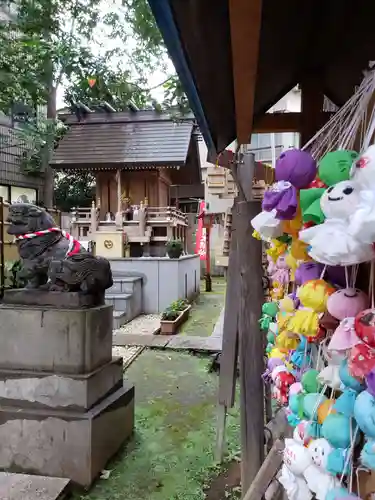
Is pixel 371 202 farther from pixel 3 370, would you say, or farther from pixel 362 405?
pixel 3 370

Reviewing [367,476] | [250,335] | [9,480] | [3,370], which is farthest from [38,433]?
[367,476]

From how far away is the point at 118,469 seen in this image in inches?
134

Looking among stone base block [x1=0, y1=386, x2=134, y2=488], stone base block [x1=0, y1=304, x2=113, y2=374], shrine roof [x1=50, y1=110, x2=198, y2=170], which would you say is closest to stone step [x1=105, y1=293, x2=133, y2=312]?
shrine roof [x1=50, y1=110, x2=198, y2=170]

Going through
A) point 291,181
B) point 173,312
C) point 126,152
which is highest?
point 126,152

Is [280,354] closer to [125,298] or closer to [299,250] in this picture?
[299,250]

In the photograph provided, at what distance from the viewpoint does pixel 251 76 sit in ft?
4.12

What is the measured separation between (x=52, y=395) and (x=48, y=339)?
444 millimetres

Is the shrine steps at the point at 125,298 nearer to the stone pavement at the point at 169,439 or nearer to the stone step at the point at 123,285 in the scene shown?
the stone step at the point at 123,285

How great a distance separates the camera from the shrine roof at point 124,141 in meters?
12.8

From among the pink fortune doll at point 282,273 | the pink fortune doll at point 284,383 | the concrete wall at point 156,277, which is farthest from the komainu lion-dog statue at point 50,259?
the concrete wall at point 156,277

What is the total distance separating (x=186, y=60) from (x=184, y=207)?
62.1 feet

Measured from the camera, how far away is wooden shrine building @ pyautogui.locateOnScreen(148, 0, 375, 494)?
41.8 inches

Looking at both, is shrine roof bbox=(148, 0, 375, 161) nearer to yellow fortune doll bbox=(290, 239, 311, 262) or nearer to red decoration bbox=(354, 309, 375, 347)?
yellow fortune doll bbox=(290, 239, 311, 262)

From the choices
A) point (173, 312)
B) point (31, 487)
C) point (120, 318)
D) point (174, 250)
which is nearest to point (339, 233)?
point (31, 487)
